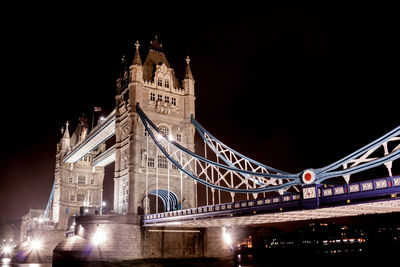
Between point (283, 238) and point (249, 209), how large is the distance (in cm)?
12701

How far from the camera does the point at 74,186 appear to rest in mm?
67375

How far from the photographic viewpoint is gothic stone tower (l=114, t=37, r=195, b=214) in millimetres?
40562

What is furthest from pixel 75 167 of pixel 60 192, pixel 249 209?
pixel 249 209

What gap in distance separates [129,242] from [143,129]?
40.7ft

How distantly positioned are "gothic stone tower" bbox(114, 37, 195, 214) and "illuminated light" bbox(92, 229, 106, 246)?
397 cm

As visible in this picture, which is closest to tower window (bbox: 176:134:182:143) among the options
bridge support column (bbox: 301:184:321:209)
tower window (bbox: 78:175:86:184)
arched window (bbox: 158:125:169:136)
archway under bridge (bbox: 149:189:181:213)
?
arched window (bbox: 158:125:169:136)

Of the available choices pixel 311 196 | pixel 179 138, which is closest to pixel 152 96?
pixel 179 138

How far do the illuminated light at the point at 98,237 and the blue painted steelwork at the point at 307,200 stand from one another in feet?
24.0

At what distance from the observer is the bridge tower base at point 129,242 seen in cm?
3472

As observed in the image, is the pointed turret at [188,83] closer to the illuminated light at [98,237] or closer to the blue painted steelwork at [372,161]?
the illuminated light at [98,237]

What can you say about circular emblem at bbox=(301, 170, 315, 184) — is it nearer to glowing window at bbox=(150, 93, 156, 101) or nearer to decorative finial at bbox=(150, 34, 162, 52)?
glowing window at bbox=(150, 93, 156, 101)

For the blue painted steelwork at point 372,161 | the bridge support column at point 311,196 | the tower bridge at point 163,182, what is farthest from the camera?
the tower bridge at point 163,182

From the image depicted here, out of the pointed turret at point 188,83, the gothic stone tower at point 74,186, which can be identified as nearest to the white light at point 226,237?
the pointed turret at point 188,83

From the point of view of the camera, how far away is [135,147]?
134 feet
